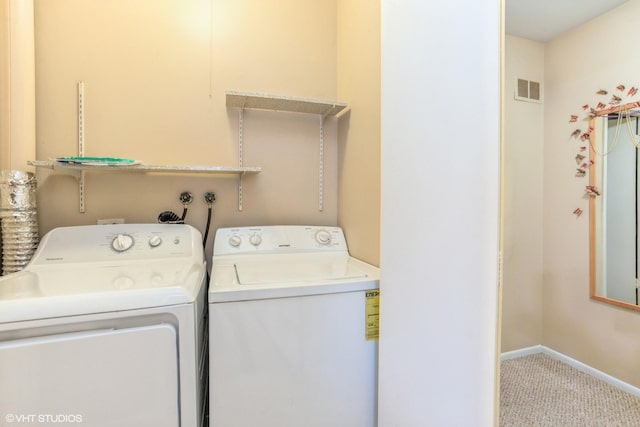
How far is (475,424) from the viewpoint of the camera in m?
0.90

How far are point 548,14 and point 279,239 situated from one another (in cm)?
242

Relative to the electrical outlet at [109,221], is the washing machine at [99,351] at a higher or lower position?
lower

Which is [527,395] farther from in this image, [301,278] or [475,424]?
[301,278]

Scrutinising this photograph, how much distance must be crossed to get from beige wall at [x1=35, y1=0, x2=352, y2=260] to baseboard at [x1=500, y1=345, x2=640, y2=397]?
187 centimetres

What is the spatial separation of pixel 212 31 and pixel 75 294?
5.21 feet

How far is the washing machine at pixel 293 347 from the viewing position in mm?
1041

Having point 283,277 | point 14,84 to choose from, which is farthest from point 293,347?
point 14,84

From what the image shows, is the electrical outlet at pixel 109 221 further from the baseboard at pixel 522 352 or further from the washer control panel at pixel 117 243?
the baseboard at pixel 522 352

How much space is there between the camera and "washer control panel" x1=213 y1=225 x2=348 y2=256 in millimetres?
1605

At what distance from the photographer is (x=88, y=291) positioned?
0.88 meters

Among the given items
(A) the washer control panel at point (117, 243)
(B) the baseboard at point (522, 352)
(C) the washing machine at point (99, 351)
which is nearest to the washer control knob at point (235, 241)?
(A) the washer control panel at point (117, 243)

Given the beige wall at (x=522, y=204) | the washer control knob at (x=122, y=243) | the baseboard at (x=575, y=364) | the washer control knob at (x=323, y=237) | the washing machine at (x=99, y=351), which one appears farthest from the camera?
the beige wall at (x=522, y=204)

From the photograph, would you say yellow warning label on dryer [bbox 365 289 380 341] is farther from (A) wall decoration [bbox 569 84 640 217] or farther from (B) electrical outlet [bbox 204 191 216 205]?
(A) wall decoration [bbox 569 84 640 217]

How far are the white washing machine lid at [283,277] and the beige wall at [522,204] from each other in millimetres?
1540
